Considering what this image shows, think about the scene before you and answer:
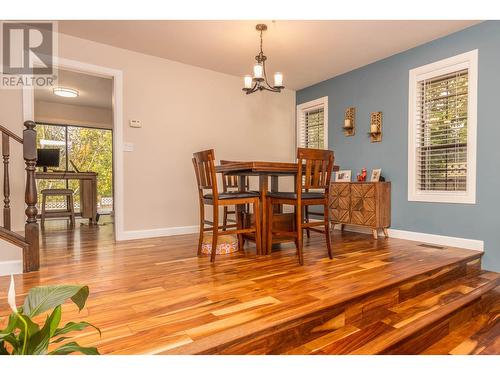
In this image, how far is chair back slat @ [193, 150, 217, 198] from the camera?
254cm

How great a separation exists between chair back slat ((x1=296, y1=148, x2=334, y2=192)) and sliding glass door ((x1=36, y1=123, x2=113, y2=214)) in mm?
5442

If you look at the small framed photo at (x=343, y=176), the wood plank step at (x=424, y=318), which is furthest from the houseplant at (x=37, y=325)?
the small framed photo at (x=343, y=176)

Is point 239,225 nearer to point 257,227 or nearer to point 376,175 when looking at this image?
point 257,227

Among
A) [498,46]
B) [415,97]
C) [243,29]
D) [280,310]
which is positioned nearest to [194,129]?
[243,29]

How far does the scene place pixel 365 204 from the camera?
379cm

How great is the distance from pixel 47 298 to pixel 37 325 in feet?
0.28

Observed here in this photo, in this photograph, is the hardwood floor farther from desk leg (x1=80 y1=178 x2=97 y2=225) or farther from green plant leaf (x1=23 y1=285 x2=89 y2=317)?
desk leg (x1=80 y1=178 x2=97 y2=225)

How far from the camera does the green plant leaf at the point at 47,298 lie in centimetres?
66

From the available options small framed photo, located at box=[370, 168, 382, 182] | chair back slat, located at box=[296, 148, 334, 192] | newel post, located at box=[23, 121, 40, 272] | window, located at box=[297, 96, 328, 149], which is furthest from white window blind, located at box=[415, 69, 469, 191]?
newel post, located at box=[23, 121, 40, 272]

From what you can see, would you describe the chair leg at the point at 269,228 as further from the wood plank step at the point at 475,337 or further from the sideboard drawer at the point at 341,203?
the sideboard drawer at the point at 341,203

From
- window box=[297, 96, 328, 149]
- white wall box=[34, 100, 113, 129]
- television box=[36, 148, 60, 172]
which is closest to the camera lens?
window box=[297, 96, 328, 149]

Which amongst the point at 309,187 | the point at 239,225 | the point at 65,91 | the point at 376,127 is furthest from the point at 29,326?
the point at 65,91

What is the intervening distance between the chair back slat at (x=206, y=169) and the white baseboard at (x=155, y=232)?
150cm

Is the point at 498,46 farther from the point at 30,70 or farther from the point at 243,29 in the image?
the point at 30,70
